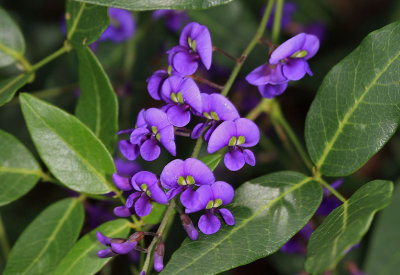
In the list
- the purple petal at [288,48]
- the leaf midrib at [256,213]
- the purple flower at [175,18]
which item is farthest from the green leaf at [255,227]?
the purple flower at [175,18]

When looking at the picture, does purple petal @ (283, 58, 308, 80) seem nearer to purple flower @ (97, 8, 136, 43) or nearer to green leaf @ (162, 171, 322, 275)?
green leaf @ (162, 171, 322, 275)

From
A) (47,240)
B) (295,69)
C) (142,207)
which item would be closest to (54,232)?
(47,240)

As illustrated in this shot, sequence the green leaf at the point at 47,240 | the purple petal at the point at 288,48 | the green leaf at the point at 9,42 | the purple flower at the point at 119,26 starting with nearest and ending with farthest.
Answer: the purple petal at the point at 288,48 → the green leaf at the point at 47,240 → the green leaf at the point at 9,42 → the purple flower at the point at 119,26

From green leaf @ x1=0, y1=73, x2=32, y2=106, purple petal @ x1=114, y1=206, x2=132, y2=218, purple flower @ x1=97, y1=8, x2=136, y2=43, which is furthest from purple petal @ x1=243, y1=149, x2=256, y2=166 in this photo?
purple flower @ x1=97, y1=8, x2=136, y2=43

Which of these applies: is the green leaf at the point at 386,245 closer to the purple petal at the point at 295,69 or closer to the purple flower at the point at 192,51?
the purple petal at the point at 295,69

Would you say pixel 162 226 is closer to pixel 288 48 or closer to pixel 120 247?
pixel 120 247

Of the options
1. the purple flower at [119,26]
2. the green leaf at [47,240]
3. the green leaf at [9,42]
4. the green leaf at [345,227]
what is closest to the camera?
the green leaf at [345,227]

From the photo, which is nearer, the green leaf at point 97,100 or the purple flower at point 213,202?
the purple flower at point 213,202
